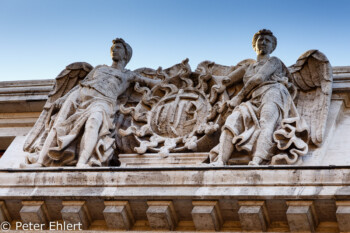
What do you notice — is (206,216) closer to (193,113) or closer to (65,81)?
(193,113)

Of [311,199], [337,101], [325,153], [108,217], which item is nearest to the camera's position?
[311,199]

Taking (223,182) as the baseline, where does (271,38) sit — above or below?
above

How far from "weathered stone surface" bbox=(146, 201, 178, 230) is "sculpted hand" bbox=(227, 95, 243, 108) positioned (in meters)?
2.27

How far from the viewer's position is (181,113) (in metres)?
12.8

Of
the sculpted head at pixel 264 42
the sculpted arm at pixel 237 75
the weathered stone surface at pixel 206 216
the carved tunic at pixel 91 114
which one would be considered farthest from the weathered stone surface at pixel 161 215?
the sculpted head at pixel 264 42

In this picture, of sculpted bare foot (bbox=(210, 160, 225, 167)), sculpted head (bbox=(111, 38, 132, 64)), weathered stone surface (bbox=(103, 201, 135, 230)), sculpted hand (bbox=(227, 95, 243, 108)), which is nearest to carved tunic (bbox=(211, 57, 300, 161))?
sculpted hand (bbox=(227, 95, 243, 108))

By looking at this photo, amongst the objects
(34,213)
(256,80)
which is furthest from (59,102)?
(256,80)

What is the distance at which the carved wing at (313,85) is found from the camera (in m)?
12.1

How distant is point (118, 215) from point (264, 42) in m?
3.88

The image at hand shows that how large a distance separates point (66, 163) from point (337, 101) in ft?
13.1

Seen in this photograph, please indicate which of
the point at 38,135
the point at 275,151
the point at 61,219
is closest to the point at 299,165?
the point at 275,151

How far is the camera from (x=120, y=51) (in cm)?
1391

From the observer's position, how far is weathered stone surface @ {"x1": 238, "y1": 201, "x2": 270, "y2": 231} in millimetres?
10172

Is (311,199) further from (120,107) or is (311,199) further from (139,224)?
(120,107)
